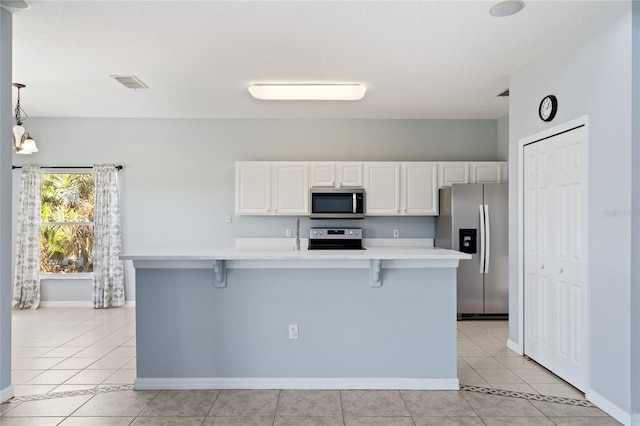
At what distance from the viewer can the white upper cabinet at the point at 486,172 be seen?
5.26 meters

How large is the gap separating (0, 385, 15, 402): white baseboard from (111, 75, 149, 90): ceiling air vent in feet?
9.13

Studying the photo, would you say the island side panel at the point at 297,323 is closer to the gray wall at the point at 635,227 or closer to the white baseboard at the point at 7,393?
the white baseboard at the point at 7,393

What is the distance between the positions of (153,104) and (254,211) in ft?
5.83

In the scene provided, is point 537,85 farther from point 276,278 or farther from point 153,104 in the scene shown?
point 153,104

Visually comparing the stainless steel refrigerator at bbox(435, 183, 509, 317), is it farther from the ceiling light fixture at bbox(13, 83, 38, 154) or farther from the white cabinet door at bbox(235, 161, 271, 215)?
the ceiling light fixture at bbox(13, 83, 38, 154)

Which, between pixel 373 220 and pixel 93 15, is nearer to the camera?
pixel 93 15

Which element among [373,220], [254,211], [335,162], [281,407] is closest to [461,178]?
[373,220]

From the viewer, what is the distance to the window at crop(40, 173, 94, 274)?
566 cm

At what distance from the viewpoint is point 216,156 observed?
5625 millimetres

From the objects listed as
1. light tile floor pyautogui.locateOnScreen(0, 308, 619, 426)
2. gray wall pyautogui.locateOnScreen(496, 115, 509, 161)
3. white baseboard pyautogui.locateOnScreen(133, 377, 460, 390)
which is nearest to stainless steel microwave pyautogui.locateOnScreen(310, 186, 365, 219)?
gray wall pyautogui.locateOnScreen(496, 115, 509, 161)

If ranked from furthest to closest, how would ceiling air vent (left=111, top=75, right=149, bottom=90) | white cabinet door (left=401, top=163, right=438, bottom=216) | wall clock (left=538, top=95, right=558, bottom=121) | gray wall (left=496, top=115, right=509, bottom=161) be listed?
gray wall (left=496, top=115, right=509, bottom=161) < white cabinet door (left=401, top=163, right=438, bottom=216) < ceiling air vent (left=111, top=75, right=149, bottom=90) < wall clock (left=538, top=95, right=558, bottom=121)

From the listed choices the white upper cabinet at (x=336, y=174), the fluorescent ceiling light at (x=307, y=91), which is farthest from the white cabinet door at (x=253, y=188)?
the fluorescent ceiling light at (x=307, y=91)

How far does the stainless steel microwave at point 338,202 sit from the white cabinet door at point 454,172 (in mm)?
1087

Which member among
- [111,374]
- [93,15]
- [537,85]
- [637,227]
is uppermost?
[93,15]
